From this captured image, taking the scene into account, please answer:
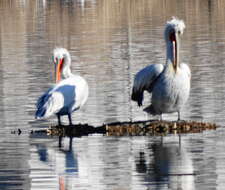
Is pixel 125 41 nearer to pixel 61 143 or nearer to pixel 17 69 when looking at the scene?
pixel 17 69

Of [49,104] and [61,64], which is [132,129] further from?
[61,64]

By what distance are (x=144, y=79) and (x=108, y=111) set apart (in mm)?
1503

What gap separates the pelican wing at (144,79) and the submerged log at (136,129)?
61 cm

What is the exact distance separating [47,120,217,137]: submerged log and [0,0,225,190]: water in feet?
0.84

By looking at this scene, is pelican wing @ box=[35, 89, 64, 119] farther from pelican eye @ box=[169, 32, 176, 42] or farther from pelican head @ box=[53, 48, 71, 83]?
pelican eye @ box=[169, 32, 176, 42]

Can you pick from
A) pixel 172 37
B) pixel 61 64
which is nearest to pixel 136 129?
pixel 172 37

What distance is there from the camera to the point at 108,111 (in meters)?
18.0

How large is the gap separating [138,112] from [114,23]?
27.9 meters

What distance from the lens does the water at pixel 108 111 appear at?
12766 millimetres

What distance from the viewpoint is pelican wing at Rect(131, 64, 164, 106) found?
54.4ft

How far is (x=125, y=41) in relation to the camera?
34.2 m

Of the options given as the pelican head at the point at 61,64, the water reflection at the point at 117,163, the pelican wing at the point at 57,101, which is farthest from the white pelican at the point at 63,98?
the water reflection at the point at 117,163

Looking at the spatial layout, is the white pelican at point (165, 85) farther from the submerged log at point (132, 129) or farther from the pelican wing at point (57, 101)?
the pelican wing at point (57, 101)

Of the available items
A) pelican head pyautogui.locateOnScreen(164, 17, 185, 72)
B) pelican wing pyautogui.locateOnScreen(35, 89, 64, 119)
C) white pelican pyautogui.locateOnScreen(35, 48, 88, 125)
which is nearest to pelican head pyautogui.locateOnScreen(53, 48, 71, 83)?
white pelican pyautogui.locateOnScreen(35, 48, 88, 125)
